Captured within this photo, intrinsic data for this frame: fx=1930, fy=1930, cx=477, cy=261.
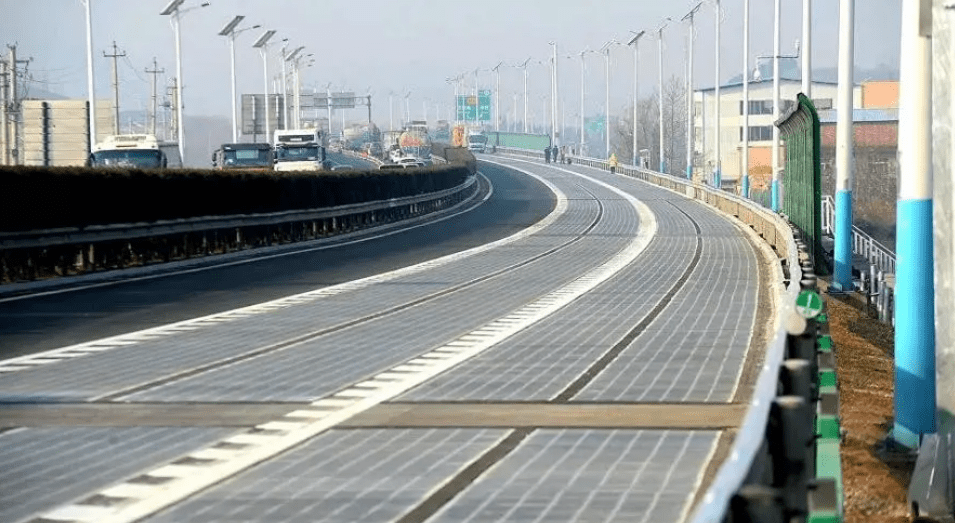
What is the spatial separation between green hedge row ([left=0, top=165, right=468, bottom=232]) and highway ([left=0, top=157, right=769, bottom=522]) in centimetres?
242

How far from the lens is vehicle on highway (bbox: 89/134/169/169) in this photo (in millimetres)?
60531

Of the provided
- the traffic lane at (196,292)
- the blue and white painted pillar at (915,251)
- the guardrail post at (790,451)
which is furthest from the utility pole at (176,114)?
the guardrail post at (790,451)

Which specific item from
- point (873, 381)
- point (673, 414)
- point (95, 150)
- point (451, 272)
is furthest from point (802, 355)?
point (95, 150)

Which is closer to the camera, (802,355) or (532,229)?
(802,355)

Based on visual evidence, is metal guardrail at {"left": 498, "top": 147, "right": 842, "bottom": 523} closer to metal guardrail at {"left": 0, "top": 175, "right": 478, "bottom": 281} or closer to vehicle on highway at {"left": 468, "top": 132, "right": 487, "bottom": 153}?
metal guardrail at {"left": 0, "top": 175, "right": 478, "bottom": 281}

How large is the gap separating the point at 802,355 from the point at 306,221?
137ft

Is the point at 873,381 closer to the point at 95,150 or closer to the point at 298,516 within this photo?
the point at 298,516

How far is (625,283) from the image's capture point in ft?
108

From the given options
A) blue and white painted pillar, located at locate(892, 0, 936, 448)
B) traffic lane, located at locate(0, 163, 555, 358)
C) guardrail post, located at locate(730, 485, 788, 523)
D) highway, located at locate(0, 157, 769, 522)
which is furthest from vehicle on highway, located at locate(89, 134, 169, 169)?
guardrail post, located at locate(730, 485, 788, 523)

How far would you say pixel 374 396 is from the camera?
15602mm

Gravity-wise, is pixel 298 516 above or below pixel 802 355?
below

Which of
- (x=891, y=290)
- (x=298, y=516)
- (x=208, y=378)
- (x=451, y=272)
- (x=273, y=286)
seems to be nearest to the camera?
(x=298, y=516)

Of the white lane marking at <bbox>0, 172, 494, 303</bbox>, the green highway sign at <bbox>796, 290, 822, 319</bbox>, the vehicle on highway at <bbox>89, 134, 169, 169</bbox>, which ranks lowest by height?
the white lane marking at <bbox>0, 172, 494, 303</bbox>

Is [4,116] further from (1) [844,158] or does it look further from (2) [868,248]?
(1) [844,158]
